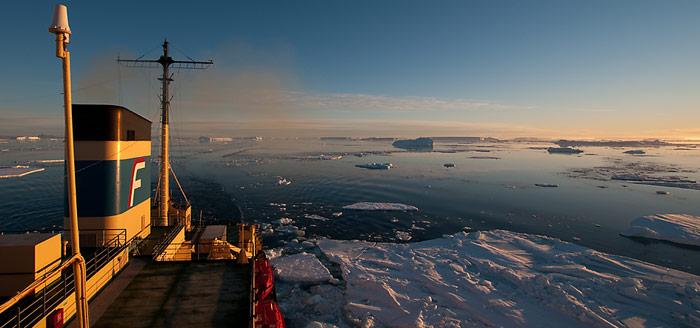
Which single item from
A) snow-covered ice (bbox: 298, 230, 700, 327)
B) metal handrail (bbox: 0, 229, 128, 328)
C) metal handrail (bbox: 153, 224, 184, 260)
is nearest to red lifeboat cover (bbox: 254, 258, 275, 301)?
metal handrail (bbox: 153, 224, 184, 260)

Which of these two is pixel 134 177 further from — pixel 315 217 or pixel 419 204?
pixel 419 204

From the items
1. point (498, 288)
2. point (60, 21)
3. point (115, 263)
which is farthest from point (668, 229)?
point (60, 21)

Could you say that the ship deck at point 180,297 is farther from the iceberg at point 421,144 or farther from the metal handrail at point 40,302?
the iceberg at point 421,144

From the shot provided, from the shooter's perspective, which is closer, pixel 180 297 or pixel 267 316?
pixel 180 297

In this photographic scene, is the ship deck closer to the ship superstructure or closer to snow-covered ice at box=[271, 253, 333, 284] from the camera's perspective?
the ship superstructure

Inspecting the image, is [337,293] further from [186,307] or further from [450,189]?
[450,189]

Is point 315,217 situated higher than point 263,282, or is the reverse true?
point 263,282

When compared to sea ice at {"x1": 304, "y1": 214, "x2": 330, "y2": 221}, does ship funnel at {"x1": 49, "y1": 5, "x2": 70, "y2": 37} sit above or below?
above

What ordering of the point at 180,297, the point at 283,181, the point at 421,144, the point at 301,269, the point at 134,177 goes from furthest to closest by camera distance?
1. the point at 421,144
2. the point at 283,181
3. the point at 301,269
4. the point at 134,177
5. the point at 180,297
